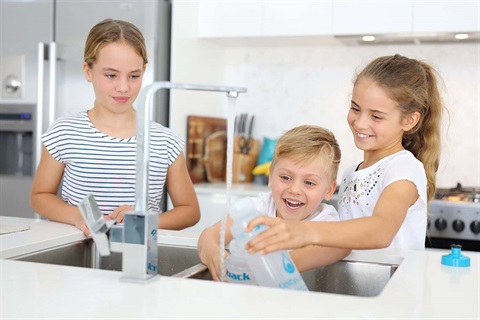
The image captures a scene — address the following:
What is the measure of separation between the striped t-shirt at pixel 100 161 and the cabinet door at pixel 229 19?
4.72 ft

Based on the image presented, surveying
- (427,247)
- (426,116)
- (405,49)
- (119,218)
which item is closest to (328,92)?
(405,49)

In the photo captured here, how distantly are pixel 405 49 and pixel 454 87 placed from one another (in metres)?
0.31

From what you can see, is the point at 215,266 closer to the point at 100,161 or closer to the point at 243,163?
the point at 100,161

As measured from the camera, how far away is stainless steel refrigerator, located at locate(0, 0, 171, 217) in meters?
2.96

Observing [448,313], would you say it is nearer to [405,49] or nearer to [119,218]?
[119,218]

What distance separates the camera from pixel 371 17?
284 cm

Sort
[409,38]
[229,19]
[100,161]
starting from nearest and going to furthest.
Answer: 1. [100,161]
2. [409,38]
3. [229,19]

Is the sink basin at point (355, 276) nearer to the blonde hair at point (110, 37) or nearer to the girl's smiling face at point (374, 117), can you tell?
the girl's smiling face at point (374, 117)

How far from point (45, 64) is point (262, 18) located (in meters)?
1.08

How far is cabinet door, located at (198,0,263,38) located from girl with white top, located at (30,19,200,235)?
140 cm

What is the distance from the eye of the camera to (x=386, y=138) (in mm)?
1491

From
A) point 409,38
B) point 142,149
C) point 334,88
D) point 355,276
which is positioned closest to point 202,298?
point 142,149

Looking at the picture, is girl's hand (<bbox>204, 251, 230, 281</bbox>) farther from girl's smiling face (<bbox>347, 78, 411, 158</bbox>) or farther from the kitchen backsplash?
the kitchen backsplash

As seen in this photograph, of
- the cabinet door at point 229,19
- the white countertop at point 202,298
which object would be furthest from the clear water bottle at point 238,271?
the cabinet door at point 229,19
